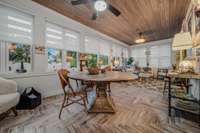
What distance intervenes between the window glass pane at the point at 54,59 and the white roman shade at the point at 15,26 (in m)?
0.66

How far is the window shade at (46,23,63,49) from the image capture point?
337 centimetres

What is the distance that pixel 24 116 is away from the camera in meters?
2.08

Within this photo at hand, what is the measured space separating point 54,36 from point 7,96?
219cm

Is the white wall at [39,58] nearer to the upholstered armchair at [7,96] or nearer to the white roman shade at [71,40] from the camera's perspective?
the white roman shade at [71,40]

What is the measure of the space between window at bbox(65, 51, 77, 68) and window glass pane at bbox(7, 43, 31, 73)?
4.09 ft

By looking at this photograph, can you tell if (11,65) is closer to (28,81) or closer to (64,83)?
(28,81)

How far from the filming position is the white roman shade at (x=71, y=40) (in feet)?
12.8

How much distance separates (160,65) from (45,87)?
23.5 feet

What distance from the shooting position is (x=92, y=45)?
5.04 meters

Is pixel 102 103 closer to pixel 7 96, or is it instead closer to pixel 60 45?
pixel 7 96

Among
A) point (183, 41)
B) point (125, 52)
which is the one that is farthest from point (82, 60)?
point (125, 52)

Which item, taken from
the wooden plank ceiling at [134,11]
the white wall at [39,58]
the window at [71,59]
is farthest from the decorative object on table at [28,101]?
the wooden plank ceiling at [134,11]

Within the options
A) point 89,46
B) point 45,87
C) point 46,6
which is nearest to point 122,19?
point 89,46

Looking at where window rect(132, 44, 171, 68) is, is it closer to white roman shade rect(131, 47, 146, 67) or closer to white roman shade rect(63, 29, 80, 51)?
white roman shade rect(131, 47, 146, 67)
